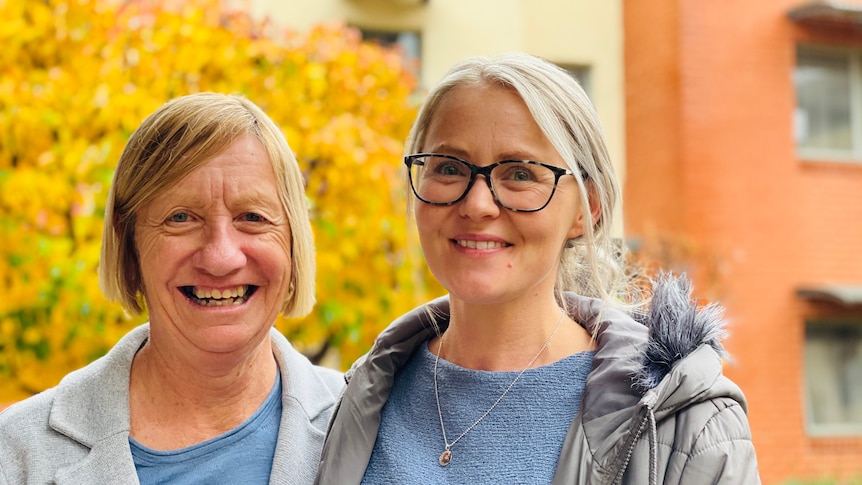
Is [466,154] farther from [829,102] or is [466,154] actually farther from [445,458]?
[829,102]

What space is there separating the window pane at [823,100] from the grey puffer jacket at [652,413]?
8.94 metres

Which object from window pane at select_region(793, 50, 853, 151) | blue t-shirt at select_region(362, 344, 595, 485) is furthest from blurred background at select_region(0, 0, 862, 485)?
blue t-shirt at select_region(362, 344, 595, 485)

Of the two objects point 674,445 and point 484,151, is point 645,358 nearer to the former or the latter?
point 674,445

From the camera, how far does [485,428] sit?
2010 millimetres

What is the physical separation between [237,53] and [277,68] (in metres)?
0.33

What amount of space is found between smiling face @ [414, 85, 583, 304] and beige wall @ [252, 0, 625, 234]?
25.1 feet

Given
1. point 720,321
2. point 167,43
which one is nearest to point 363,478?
point 720,321

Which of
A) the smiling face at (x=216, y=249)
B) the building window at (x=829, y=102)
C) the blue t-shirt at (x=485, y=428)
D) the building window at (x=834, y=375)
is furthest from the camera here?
the building window at (x=829, y=102)

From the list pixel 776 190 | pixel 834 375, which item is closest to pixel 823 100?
pixel 776 190

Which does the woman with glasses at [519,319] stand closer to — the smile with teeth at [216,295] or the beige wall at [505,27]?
the smile with teeth at [216,295]

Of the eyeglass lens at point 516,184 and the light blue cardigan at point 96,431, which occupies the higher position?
the eyeglass lens at point 516,184

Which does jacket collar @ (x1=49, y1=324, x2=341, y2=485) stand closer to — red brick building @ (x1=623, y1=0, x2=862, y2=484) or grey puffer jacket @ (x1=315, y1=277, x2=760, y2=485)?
grey puffer jacket @ (x1=315, y1=277, x2=760, y2=485)

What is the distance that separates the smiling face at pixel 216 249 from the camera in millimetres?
2289

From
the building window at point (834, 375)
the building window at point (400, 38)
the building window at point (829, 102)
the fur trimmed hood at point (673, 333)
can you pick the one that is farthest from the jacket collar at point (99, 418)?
the building window at point (829, 102)
